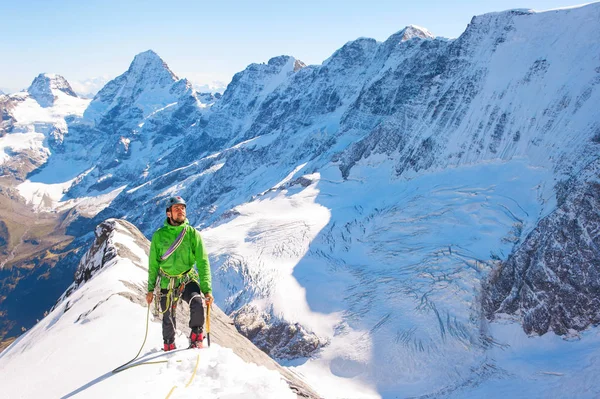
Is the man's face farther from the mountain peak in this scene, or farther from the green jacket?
the mountain peak

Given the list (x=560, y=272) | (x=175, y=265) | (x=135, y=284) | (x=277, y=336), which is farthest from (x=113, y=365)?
(x=560, y=272)

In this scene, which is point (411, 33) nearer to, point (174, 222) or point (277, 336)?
Answer: point (277, 336)

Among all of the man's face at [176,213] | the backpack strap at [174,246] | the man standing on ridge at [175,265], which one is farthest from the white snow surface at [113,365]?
the man's face at [176,213]

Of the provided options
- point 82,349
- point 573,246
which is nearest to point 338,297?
point 573,246

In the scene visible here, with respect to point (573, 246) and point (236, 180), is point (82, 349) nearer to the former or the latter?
point (573, 246)

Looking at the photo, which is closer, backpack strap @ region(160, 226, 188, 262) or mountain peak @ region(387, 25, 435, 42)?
backpack strap @ region(160, 226, 188, 262)

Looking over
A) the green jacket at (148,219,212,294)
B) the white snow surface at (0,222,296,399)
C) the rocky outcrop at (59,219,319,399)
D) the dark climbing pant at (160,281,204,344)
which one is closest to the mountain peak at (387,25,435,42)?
the rocky outcrop at (59,219,319,399)
